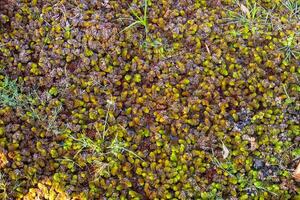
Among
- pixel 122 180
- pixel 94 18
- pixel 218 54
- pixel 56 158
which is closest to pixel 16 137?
pixel 56 158

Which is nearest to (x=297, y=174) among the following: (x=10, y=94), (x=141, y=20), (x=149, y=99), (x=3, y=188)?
(x=149, y=99)

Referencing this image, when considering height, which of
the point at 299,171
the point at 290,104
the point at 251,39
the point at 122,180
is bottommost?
the point at 122,180

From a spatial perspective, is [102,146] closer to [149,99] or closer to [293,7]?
[149,99]

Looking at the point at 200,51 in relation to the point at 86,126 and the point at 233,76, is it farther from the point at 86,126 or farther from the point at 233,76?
the point at 86,126

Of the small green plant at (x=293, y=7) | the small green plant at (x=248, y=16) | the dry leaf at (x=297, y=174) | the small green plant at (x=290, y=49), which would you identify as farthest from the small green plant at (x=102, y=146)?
the small green plant at (x=293, y=7)

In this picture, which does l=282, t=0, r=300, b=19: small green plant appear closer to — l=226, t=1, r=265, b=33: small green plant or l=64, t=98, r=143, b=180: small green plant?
l=226, t=1, r=265, b=33: small green plant

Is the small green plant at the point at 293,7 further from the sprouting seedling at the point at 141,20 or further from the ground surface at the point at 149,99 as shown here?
the sprouting seedling at the point at 141,20

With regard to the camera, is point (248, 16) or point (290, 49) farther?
point (248, 16)
